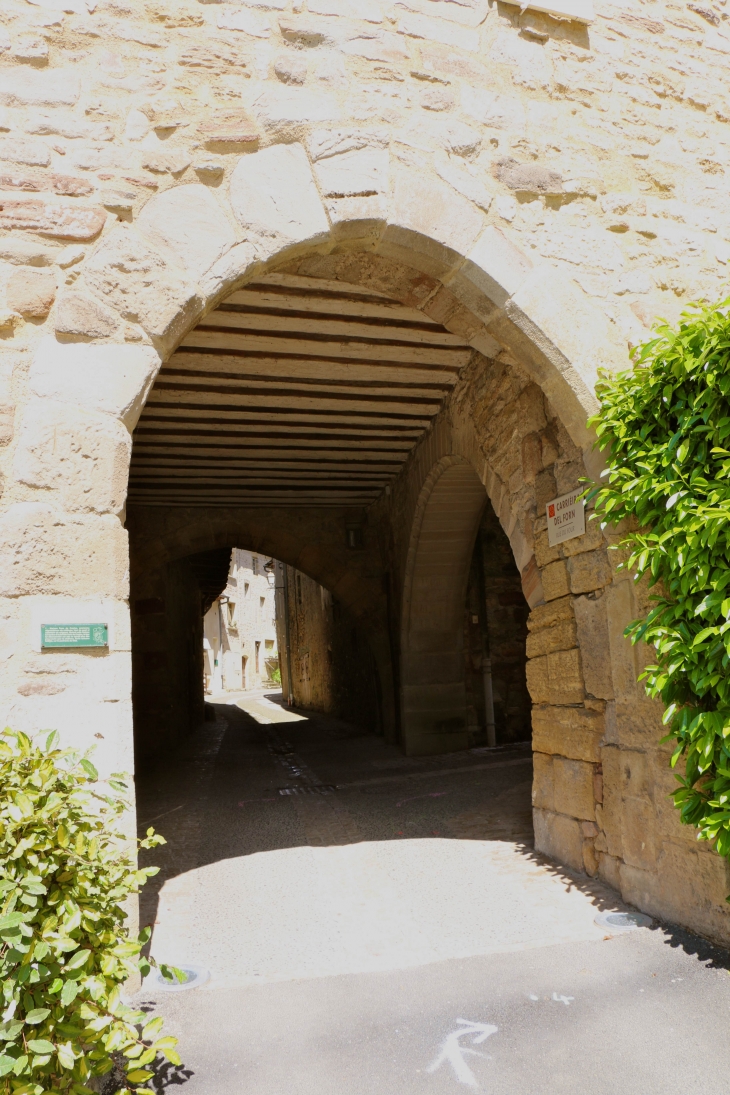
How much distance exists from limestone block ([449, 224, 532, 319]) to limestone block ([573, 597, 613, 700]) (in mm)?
1256

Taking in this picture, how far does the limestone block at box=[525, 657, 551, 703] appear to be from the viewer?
3.60 metres

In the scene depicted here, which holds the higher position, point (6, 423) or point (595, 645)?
point (6, 423)

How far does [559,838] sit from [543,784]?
255mm

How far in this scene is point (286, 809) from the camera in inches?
198

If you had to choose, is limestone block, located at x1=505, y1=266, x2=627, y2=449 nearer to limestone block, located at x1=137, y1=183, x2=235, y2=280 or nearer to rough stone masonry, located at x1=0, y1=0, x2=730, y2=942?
rough stone masonry, located at x1=0, y1=0, x2=730, y2=942

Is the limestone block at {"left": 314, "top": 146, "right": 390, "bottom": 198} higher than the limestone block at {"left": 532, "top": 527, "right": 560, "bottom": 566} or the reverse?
higher

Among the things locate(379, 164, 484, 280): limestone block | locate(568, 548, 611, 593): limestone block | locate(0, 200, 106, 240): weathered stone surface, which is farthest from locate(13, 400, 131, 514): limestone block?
locate(568, 548, 611, 593): limestone block

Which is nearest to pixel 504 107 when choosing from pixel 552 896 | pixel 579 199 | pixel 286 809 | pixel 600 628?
pixel 579 199

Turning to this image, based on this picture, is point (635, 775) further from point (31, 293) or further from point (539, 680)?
point (31, 293)

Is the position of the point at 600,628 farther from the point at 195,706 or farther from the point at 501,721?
the point at 195,706

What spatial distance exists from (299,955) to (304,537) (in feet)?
21.2

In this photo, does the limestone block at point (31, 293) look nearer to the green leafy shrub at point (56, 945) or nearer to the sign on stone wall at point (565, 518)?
the green leafy shrub at point (56, 945)

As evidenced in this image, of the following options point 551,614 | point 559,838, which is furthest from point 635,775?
point 551,614

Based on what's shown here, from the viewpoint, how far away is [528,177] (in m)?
3.02
